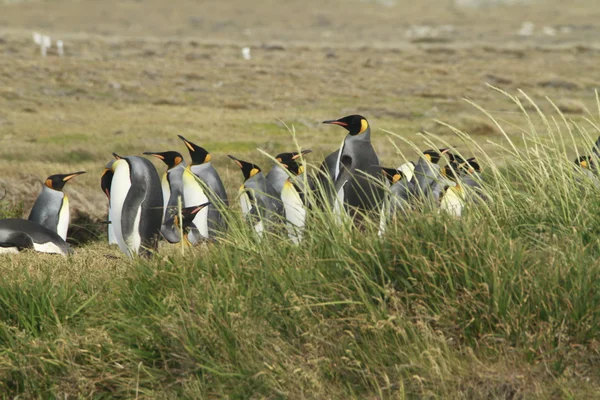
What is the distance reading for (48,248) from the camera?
24.7ft

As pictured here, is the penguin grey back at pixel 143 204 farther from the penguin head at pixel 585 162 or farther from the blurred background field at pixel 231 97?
the penguin head at pixel 585 162

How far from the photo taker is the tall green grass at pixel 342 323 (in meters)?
3.84

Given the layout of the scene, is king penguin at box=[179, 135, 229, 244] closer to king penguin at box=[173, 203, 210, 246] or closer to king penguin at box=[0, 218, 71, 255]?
king penguin at box=[173, 203, 210, 246]

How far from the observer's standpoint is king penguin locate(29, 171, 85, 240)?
8.98 meters

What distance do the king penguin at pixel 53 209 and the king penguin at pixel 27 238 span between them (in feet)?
4.13

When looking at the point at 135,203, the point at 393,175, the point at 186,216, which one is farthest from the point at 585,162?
the point at 135,203

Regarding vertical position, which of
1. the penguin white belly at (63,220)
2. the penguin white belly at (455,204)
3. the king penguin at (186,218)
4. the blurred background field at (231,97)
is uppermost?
the penguin white belly at (455,204)

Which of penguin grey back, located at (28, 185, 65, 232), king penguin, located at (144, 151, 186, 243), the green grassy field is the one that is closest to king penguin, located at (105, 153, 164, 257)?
king penguin, located at (144, 151, 186, 243)

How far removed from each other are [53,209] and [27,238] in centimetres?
163

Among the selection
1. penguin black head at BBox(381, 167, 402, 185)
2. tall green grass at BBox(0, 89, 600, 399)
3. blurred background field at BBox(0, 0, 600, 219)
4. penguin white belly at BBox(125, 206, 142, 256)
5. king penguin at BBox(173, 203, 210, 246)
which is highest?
tall green grass at BBox(0, 89, 600, 399)

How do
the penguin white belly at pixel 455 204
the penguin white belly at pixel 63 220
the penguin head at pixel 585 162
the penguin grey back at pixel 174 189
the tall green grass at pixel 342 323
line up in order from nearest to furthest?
the tall green grass at pixel 342 323, the penguin white belly at pixel 455 204, the penguin head at pixel 585 162, the penguin grey back at pixel 174 189, the penguin white belly at pixel 63 220

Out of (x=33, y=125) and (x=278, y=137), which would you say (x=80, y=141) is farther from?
(x=278, y=137)

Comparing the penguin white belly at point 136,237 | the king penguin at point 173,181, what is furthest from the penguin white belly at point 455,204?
the king penguin at point 173,181

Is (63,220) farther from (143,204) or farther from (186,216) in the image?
(186,216)
